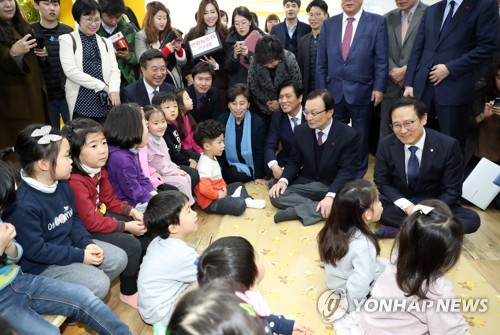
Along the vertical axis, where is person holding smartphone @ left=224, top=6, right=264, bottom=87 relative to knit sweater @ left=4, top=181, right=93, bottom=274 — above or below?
above

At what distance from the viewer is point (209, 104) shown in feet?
10.8

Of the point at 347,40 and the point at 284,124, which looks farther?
the point at 284,124

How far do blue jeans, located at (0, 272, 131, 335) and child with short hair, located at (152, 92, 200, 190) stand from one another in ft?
4.61

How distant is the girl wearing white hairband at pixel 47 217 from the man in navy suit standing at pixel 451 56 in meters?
2.31

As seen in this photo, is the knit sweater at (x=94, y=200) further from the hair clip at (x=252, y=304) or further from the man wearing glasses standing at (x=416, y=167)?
the man wearing glasses standing at (x=416, y=167)

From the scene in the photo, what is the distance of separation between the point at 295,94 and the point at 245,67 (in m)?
0.73

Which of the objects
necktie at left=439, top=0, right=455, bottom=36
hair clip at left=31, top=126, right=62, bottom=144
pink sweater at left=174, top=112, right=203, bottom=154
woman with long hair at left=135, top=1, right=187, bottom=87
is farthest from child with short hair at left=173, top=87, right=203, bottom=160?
necktie at left=439, top=0, right=455, bottom=36

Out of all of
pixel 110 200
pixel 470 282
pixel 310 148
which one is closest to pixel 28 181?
pixel 110 200

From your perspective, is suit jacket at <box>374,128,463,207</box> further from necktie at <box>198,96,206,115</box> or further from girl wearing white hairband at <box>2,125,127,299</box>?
girl wearing white hairband at <box>2,125,127,299</box>

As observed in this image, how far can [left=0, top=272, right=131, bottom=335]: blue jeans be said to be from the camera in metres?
1.40

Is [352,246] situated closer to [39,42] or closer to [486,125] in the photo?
[486,125]

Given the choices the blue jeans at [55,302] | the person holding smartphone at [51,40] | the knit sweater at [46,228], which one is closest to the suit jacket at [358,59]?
the person holding smartphone at [51,40]

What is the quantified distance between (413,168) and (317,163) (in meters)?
0.64

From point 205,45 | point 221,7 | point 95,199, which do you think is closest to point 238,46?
point 205,45
